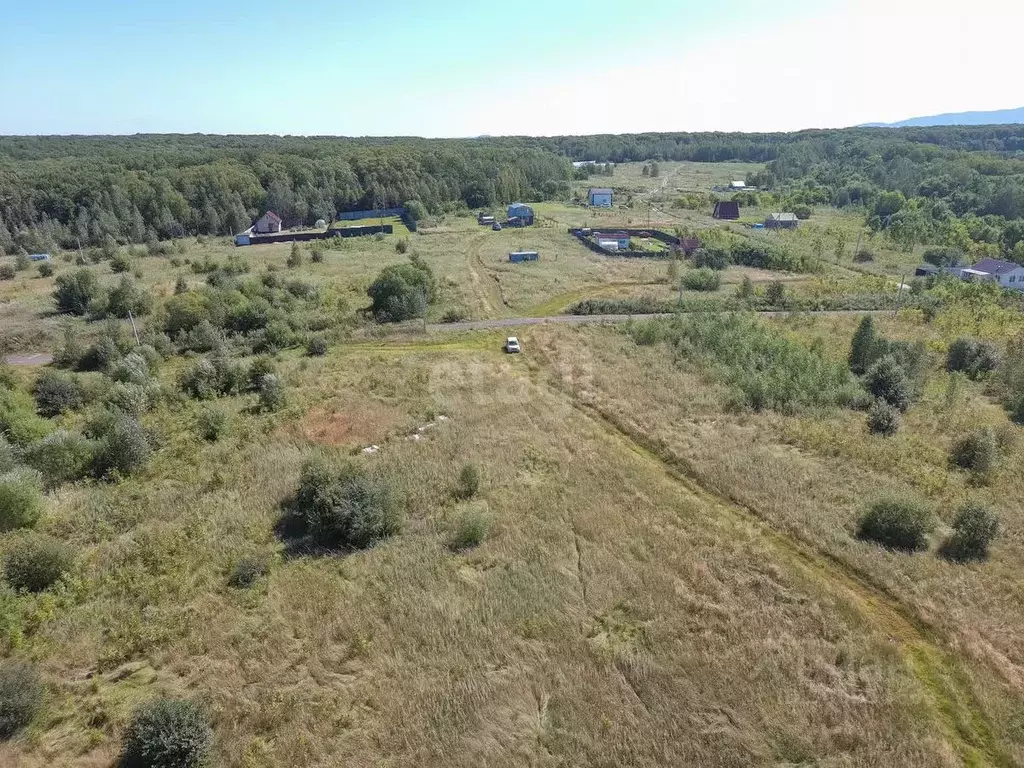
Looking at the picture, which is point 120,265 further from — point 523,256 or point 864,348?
point 864,348

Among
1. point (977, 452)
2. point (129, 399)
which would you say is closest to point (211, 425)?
point (129, 399)

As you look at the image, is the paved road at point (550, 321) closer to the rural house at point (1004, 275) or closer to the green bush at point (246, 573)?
the rural house at point (1004, 275)

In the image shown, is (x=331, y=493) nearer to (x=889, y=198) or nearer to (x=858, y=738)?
(x=858, y=738)

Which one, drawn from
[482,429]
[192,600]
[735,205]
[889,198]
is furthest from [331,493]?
[889,198]

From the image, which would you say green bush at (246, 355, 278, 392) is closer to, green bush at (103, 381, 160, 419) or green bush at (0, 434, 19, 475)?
green bush at (103, 381, 160, 419)

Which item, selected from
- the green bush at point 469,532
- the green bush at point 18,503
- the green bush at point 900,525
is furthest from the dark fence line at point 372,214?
the green bush at point 900,525
